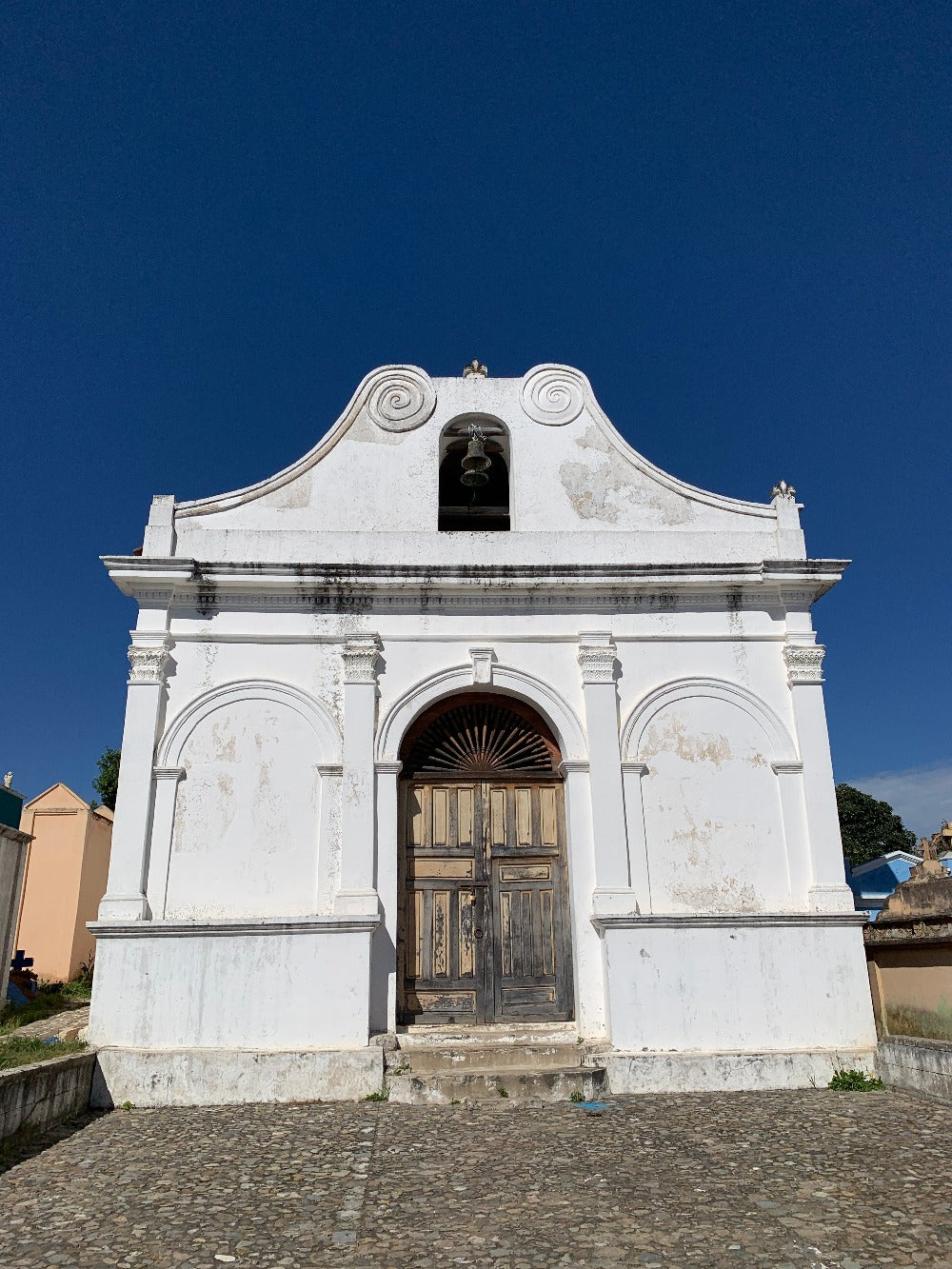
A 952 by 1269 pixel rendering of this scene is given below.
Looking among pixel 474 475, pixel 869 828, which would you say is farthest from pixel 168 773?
pixel 869 828

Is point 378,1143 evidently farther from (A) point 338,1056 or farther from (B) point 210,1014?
(B) point 210,1014

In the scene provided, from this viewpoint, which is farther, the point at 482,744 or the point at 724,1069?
the point at 482,744

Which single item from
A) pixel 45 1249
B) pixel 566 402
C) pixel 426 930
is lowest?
pixel 45 1249

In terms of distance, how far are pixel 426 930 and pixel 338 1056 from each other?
61.3 inches

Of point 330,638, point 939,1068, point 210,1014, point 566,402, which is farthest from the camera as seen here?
point 566,402

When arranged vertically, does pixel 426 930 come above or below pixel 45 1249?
above

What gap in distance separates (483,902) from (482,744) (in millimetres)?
1539

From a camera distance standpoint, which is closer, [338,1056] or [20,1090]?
[20,1090]

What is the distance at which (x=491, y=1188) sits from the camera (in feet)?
17.2

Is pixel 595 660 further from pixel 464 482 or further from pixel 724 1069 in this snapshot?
pixel 724 1069

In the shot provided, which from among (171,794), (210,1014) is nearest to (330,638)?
(171,794)

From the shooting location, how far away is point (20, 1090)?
6.29 m

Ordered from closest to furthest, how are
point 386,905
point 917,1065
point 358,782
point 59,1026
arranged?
point 917,1065 → point 386,905 → point 358,782 → point 59,1026

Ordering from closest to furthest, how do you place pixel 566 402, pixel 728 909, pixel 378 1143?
pixel 378 1143, pixel 728 909, pixel 566 402
